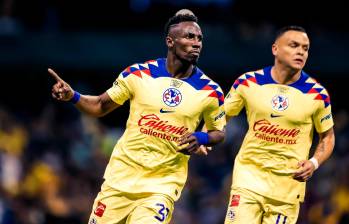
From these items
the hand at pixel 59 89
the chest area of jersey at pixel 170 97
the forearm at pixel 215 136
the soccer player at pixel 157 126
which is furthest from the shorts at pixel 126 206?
the hand at pixel 59 89

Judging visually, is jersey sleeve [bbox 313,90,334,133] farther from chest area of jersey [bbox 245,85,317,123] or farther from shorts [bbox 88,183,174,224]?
shorts [bbox 88,183,174,224]

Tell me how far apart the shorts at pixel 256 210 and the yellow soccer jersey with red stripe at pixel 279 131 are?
7cm

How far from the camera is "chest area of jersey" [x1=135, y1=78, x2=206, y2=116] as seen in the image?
444 inches

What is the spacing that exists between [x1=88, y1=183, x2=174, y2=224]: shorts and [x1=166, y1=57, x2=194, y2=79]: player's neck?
127 cm

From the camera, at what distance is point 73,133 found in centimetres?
2112

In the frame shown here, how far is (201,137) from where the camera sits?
1105 centimetres

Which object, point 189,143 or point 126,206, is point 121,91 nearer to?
point 189,143

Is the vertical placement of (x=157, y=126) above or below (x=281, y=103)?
below

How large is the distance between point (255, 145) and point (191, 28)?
148cm

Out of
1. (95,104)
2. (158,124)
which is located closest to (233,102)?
(158,124)

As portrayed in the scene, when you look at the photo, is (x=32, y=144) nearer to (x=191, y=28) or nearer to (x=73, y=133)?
(x=73, y=133)

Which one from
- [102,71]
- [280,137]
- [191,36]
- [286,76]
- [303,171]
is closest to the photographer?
[303,171]

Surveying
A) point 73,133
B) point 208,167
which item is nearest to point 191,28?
point 208,167

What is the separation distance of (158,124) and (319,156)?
71.4 inches
